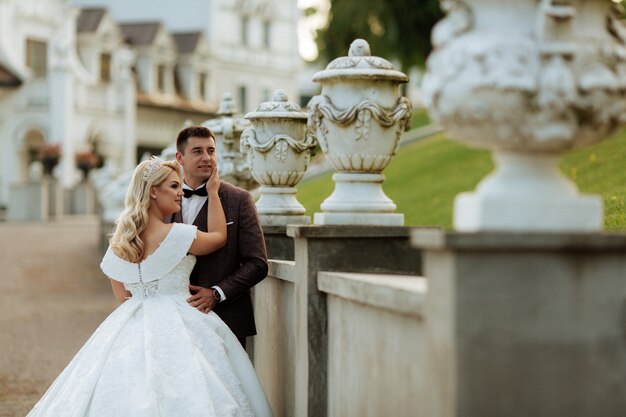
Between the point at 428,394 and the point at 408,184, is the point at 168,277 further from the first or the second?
the point at 408,184

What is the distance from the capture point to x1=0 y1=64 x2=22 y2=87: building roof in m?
56.9

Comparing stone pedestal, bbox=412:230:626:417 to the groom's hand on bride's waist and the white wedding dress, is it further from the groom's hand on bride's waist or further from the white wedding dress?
the groom's hand on bride's waist

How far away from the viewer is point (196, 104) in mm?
71000

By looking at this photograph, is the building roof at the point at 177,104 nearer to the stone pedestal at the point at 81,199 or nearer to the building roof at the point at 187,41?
the building roof at the point at 187,41

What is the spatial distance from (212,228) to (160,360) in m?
0.77

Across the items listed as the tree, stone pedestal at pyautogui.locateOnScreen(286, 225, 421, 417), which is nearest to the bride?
stone pedestal at pyautogui.locateOnScreen(286, 225, 421, 417)

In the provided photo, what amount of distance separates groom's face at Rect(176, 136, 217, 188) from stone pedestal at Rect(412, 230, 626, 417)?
3.17 m

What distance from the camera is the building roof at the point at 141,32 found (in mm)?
67438

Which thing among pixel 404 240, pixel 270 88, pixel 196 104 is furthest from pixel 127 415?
pixel 270 88

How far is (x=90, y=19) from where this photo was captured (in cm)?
6341

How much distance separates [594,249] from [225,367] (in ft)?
10.3

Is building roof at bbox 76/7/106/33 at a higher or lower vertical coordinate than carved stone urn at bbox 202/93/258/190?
higher

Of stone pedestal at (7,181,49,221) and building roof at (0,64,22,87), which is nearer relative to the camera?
stone pedestal at (7,181,49,221)

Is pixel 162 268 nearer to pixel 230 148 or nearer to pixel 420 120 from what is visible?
pixel 230 148
